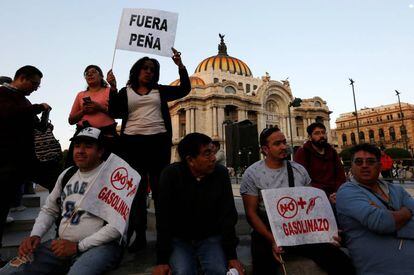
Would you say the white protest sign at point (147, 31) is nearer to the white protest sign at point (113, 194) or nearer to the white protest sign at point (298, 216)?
the white protest sign at point (113, 194)

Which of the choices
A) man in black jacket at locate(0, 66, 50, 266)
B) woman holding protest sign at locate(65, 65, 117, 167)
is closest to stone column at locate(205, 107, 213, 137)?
woman holding protest sign at locate(65, 65, 117, 167)

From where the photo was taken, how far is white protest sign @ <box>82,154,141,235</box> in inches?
91.7

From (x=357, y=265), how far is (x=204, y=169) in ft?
4.72

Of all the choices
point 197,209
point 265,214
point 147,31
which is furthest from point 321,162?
point 147,31

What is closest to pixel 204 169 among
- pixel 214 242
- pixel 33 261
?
pixel 214 242

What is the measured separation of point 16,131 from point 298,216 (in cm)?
282

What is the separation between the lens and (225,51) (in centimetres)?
6078

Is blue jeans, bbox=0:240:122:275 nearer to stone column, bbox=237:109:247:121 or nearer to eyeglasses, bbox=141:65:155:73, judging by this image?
eyeglasses, bbox=141:65:155:73

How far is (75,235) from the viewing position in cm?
230

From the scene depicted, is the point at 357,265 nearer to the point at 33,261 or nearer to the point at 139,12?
the point at 33,261

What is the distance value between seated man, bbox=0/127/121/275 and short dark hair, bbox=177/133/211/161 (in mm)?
737

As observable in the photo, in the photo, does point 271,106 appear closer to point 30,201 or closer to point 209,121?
point 209,121

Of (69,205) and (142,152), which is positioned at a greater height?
(142,152)

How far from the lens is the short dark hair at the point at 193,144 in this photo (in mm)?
2416
